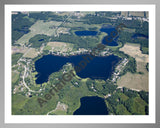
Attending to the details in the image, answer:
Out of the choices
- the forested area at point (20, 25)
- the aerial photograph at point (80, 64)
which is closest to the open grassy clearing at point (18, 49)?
the aerial photograph at point (80, 64)

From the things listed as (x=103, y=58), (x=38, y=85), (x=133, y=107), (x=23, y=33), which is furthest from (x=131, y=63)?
(x=23, y=33)

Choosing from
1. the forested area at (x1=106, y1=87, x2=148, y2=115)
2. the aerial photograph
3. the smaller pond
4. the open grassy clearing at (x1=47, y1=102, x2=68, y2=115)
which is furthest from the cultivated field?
the open grassy clearing at (x1=47, y1=102, x2=68, y2=115)

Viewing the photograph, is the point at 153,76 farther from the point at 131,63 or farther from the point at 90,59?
the point at 90,59

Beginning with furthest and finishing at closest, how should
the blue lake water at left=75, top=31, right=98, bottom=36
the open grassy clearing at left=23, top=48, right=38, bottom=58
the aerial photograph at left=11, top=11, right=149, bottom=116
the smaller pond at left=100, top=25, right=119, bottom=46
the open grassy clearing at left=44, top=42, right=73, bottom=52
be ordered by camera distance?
the blue lake water at left=75, top=31, right=98, bottom=36
the smaller pond at left=100, top=25, right=119, bottom=46
the open grassy clearing at left=44, top=42, right=73, bottom=52
the open grassy clearing at left=23, top=48, right=38, bottom=58
the aerial photograph at left=11, top=11, right=149, bottom=116

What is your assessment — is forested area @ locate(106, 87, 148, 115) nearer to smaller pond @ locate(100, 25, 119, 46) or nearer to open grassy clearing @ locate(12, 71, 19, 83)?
open grassy clearing @ locate(12, 71, 19, 83)

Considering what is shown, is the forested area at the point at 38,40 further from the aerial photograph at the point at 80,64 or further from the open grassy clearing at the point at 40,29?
the open grassy clearing at the point at 40,29

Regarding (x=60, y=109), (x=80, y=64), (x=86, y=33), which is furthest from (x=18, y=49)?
(x=60, y=109)
